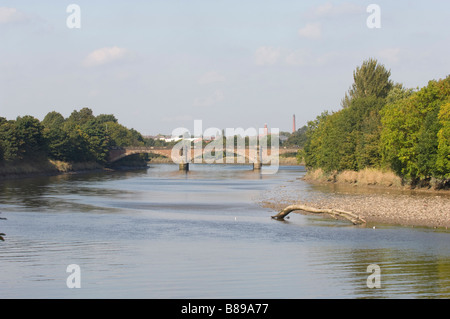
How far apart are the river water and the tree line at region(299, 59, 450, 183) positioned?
2427cm

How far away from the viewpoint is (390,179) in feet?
260

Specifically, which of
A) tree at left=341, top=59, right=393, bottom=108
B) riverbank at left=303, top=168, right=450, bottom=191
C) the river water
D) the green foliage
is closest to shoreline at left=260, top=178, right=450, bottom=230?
riverbank at left=303, top=168, right=450, bottom=191

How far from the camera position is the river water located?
76.8 ft

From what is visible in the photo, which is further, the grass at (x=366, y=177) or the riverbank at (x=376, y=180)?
the grass at (x=366, y=177)

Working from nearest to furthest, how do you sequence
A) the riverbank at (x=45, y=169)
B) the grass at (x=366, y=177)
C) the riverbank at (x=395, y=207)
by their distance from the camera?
the riverbank at (x=395, y=207), the grass at (x=366, y=177), the riverbank at (x=45, y=169)

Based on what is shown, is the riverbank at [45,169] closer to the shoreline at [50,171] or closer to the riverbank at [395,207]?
the shoreline at [50,171]

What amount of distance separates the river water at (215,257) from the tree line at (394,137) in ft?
79.6

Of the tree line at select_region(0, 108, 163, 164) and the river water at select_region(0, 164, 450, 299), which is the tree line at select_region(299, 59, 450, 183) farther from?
the tree line at select_region(0, 108, 163, 164)

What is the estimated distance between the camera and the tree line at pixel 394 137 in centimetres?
6582

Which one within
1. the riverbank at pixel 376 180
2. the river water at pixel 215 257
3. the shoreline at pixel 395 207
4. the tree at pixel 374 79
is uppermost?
the tree at pixel 374 79

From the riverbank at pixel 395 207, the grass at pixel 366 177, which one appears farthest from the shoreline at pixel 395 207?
the grass at pixel 366 177

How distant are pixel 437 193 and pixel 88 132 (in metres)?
126
